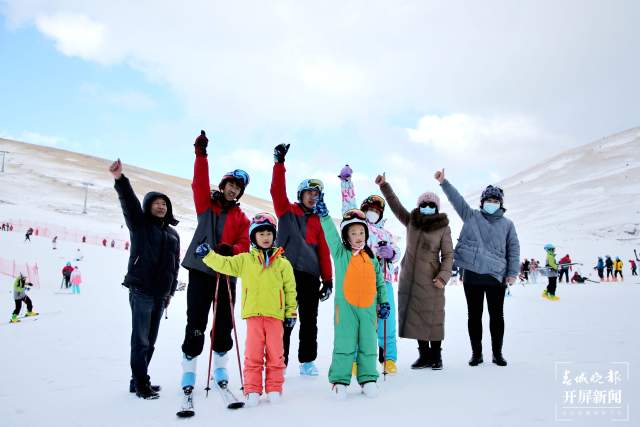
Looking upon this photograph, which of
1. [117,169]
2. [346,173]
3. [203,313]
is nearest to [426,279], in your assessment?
[346,173]

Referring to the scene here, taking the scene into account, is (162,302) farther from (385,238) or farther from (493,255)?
(493,255)

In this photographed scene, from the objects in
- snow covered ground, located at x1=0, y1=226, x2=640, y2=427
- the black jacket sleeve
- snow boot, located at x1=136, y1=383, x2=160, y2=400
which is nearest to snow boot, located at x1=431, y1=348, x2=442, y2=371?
snow covered ground, located at x1=0, y1=226, x2=640, y2=427

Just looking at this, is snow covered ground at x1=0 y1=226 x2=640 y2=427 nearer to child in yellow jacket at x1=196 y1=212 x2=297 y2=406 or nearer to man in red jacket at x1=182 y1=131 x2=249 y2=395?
child in yellow jacket at x1=196 y1=212 x2=297 y2=406

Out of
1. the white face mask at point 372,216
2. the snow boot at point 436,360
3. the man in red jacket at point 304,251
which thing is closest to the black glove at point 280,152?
the man in red jacket at point 304,251

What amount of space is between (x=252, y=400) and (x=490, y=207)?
11.5 ft

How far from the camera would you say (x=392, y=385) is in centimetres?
436

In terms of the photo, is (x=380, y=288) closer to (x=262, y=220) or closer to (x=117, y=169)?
(x=262, y=220)

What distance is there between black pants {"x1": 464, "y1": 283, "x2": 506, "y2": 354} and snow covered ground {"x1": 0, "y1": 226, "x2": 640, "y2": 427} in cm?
25

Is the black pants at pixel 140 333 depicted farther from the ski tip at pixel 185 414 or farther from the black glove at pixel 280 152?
the black glove at pixel 280 152

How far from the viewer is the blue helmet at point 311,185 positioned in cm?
496

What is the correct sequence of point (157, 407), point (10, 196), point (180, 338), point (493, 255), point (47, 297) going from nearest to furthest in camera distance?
point (157, 407) → point (493, 255) → point (180, 338) → point (47, 297) → point (10, 196)

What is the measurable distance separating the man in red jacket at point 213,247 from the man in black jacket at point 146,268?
321 mm

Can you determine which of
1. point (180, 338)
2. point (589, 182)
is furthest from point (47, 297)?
point (589, 182)

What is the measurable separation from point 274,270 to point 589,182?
2592 inches
